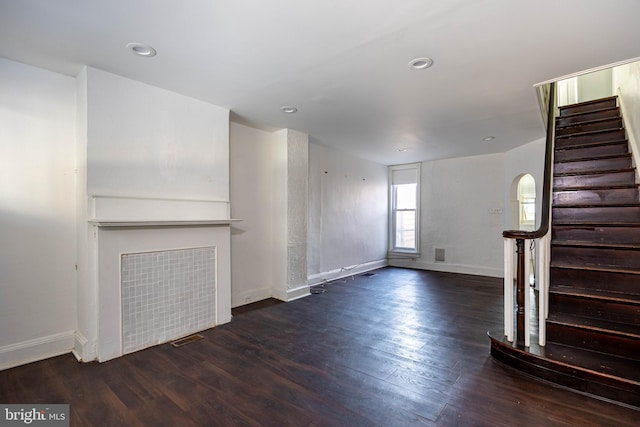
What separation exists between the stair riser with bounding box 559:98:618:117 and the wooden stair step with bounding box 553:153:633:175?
146 cm

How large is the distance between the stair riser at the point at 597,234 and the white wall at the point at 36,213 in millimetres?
4860

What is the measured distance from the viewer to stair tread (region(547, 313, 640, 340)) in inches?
82.6

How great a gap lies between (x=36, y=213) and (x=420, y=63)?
344cm

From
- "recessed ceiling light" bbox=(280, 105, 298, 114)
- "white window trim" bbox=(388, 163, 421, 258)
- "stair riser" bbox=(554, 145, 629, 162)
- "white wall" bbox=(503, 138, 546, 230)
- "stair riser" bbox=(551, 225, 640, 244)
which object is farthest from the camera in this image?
"white window trim" bbox=(388, 163, 421, 258)

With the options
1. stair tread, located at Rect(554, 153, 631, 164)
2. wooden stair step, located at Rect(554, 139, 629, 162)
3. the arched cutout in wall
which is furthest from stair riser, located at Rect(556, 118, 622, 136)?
the arched cutout in wall

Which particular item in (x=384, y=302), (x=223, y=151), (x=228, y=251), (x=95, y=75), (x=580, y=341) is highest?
(x=95, y=75)

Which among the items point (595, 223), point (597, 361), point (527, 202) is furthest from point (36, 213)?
point (527, 202)

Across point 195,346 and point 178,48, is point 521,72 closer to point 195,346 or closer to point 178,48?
point 178,48

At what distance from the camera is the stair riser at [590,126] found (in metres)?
3.91

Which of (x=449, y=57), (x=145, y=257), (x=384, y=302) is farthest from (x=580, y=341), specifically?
(x=145, y=257)

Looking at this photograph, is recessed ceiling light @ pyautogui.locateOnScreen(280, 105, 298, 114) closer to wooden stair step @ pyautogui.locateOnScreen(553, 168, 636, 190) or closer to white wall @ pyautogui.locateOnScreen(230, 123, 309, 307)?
white wall @ pyautogui.locateOnScreen(230, 123, 309, 307)

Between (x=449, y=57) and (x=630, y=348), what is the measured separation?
8.24 feet

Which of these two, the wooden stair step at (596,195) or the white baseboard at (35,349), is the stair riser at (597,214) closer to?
the wooden stair step at (596,195)

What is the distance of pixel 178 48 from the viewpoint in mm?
2152
